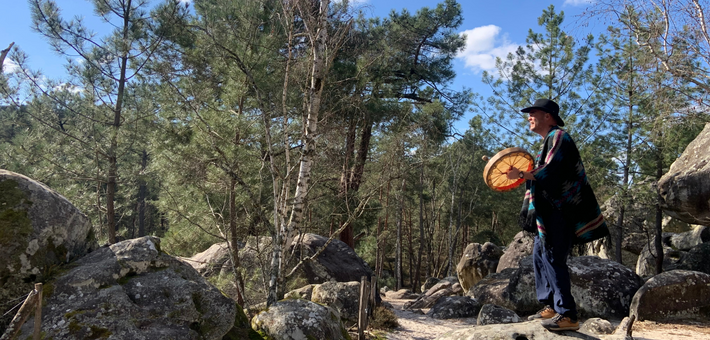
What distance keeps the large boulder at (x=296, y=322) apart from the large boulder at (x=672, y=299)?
536 centimetres

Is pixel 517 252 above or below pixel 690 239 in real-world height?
below

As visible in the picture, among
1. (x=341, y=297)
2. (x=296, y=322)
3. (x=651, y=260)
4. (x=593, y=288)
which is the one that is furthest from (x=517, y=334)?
(x=651, y=260)

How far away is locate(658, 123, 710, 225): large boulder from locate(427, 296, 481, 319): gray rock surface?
4697mm

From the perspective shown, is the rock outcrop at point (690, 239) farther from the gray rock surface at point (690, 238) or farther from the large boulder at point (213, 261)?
the large boulder at point (213, 261)

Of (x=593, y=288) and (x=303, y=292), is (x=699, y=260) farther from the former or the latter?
(x=303, y=292)

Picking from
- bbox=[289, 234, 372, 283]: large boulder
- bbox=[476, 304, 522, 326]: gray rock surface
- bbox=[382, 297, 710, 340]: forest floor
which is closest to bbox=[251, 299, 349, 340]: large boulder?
bbox=[382, 297, 710, 340]: forest floor

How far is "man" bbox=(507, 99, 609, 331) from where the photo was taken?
112 inches

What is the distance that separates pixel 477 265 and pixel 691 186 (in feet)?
28.2

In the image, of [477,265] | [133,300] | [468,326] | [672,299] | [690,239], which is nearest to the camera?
[133,300]

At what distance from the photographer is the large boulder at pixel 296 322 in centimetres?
484

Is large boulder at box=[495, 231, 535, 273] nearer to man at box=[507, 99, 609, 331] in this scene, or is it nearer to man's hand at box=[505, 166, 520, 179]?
man at box=[507, 99, 609, 331]

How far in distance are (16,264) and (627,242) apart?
18.5 meters

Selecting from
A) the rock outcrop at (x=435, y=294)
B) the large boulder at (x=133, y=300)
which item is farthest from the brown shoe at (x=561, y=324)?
the rock outcrop at (x=435, y=294)

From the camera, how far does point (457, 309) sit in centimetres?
1047
